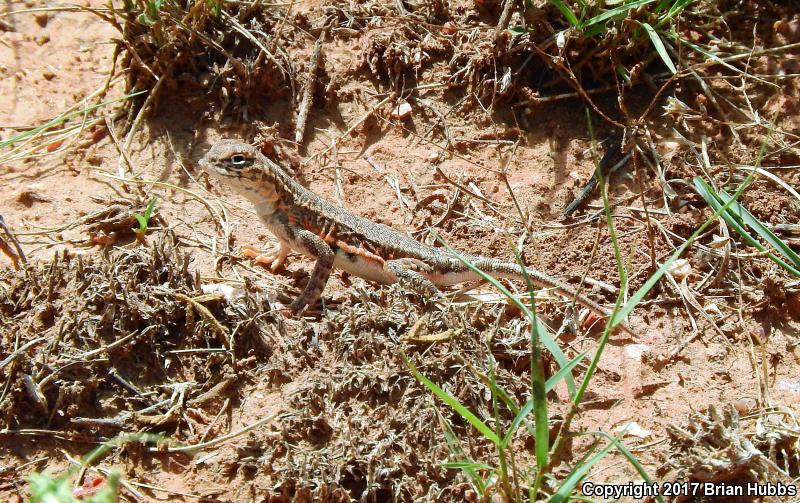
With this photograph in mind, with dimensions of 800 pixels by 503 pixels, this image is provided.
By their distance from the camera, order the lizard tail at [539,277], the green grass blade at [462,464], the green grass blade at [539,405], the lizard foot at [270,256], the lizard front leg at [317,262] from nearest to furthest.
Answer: the green grass blade at [539,405]
the green grass blade at [462,464]
the lizard tail at [539,277]
the lizard front leg at [317,262]
the lizard foot at [270,256]

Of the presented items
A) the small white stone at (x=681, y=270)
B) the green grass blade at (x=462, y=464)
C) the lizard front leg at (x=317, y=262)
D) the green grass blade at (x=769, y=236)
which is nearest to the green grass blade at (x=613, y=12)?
the green grass blade at (x=769, y=236)

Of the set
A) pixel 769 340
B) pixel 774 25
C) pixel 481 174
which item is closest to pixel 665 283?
pixel 769 340

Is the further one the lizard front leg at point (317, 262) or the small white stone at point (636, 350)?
the lizard front leg at point (317, 262)

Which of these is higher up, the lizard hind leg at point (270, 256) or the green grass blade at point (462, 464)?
the green grass blade at point (462, 464)

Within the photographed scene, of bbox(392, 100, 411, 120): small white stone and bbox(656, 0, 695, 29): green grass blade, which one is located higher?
bbox(656, 0, 695, 29): green grass blade

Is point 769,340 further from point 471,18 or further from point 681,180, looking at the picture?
point 471,18

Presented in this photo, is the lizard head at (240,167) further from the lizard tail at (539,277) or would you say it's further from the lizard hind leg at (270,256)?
the lizard tail at (539,277)

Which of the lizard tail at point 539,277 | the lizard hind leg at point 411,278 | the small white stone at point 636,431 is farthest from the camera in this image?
the lizard tail at point 539,277

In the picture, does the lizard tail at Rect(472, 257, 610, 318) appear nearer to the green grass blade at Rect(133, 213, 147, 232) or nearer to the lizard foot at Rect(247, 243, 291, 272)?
the lizard foot at Rect(247, 243, 291, 272)

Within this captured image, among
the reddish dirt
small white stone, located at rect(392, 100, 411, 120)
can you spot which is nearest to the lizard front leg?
the reddish dirt
